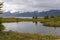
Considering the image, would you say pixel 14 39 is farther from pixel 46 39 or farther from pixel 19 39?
pixel 46 39

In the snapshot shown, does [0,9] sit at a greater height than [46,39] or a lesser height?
greater

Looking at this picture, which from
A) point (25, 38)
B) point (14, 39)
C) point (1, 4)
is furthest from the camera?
point (1, 4)

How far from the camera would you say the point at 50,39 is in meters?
24.3

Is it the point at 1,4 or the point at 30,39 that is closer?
the point at 30,39

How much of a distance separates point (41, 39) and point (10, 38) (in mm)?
3758

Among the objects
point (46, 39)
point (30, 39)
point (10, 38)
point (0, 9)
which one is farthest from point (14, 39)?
point (0, 9)

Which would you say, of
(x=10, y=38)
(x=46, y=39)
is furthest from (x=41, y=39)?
(x=10, y=38)

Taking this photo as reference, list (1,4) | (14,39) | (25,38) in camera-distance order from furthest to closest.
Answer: (1,4), (25,38), (14,39)

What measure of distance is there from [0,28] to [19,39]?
566cm

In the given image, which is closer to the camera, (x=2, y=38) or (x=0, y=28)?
(x=2, y=38)

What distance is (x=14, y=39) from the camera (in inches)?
920

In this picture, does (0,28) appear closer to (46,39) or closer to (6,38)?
(6,38)

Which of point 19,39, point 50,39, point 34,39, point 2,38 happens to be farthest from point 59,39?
point 2,38

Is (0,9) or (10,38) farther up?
(0,9)
